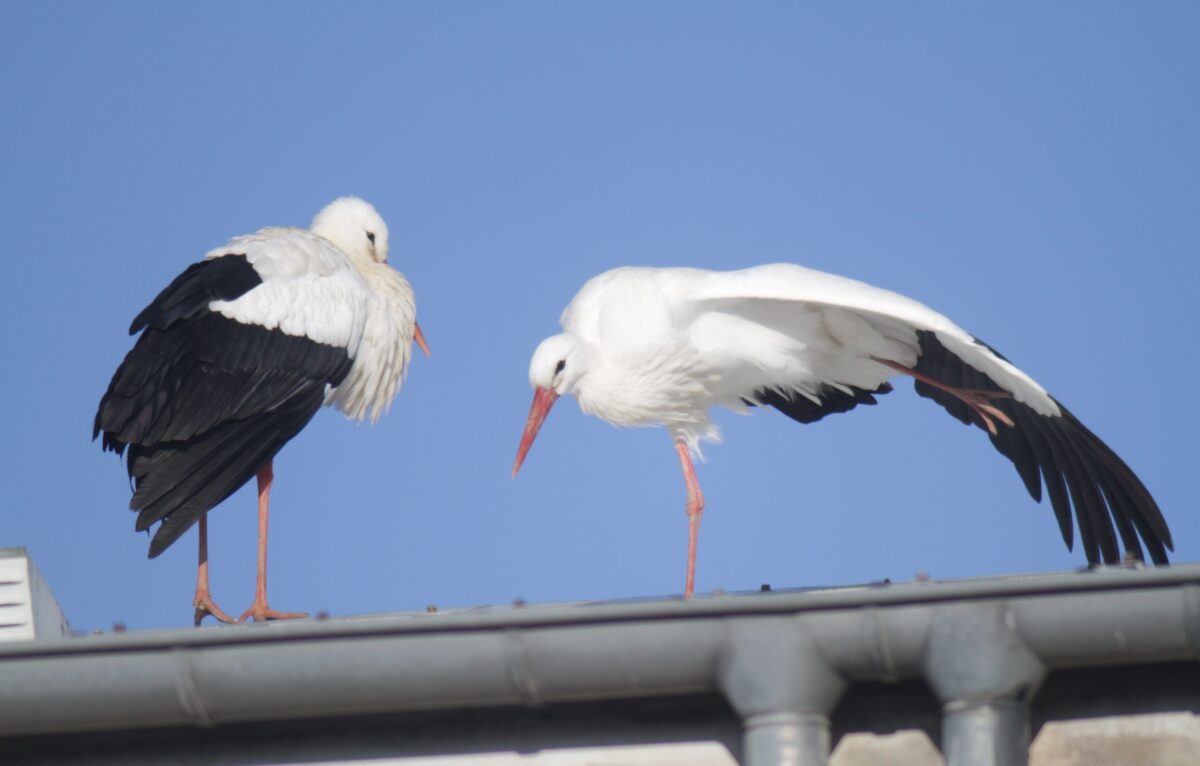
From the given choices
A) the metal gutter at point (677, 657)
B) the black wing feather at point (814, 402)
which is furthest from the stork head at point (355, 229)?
the metal gutter at point (677, 657)

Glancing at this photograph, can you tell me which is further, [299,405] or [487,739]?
[299,405]

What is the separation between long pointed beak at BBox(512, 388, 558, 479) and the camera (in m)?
8.02

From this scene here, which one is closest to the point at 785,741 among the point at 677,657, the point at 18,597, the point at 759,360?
the point at 677,657

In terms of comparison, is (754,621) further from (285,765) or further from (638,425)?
(638,425)

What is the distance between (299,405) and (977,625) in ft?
14.0

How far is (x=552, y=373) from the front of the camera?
7859 mm

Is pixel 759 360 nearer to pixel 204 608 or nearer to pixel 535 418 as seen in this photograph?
pixel 535 418

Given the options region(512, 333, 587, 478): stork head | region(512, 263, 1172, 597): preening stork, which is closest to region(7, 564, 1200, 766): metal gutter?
region(512, 263, 1172, 597): preening stork

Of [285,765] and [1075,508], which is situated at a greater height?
[1075,508]

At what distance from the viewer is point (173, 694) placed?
14.1ft

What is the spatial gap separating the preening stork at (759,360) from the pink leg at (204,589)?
4.53 ft

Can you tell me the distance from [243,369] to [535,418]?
1.29 meters

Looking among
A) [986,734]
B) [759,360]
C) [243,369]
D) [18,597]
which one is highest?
[759,360]

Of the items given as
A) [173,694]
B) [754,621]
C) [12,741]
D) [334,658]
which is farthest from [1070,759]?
[12,741]
